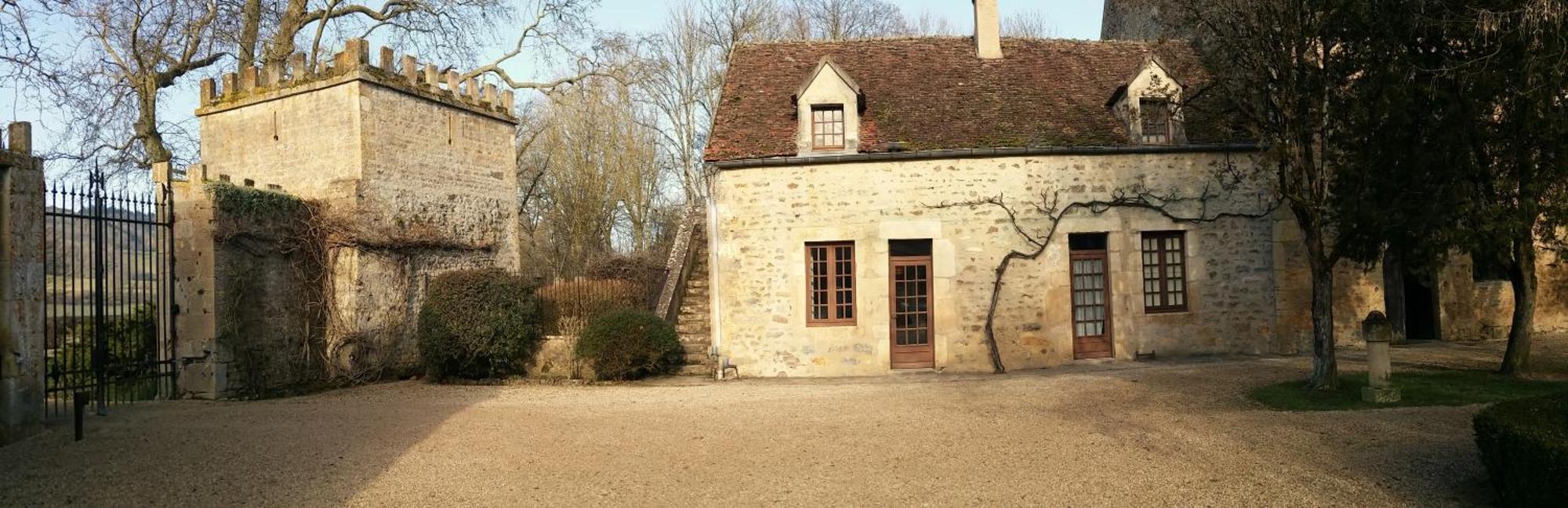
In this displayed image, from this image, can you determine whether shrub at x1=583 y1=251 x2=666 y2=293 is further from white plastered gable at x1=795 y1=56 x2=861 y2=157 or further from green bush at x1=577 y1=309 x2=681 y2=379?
white plastered gable at x1=795 y1=56 x2=861 y2=157

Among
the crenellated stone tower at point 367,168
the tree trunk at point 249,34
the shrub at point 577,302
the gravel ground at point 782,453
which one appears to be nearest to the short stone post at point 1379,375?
the gravel ground at point 782,453

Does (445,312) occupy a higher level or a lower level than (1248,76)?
lower

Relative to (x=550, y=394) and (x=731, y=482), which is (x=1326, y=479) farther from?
(x=550, y=394)

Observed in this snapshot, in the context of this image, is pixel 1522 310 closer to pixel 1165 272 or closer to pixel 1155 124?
pixel 1165 272

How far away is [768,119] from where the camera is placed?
13211 millimetres

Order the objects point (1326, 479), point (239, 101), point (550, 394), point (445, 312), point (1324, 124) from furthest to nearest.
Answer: point (239, 101) → point (445, 312) → point (550, 394) → point (1324, 124) → point (1326, 479)

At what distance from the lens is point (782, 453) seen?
677 centimetres

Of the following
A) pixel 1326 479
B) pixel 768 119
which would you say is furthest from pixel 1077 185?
pixel 1326 479

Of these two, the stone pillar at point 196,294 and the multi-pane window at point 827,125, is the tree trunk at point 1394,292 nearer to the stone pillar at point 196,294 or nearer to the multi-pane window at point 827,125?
the multi-pane window at point 827,125

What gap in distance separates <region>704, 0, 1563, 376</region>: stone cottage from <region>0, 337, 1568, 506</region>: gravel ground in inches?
102

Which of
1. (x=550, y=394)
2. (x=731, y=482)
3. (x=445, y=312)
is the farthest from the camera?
(x=445, y=312)

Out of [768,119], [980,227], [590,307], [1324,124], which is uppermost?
[768,119]

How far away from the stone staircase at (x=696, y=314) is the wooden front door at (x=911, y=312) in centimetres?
275

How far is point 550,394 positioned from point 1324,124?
30.8 ft
